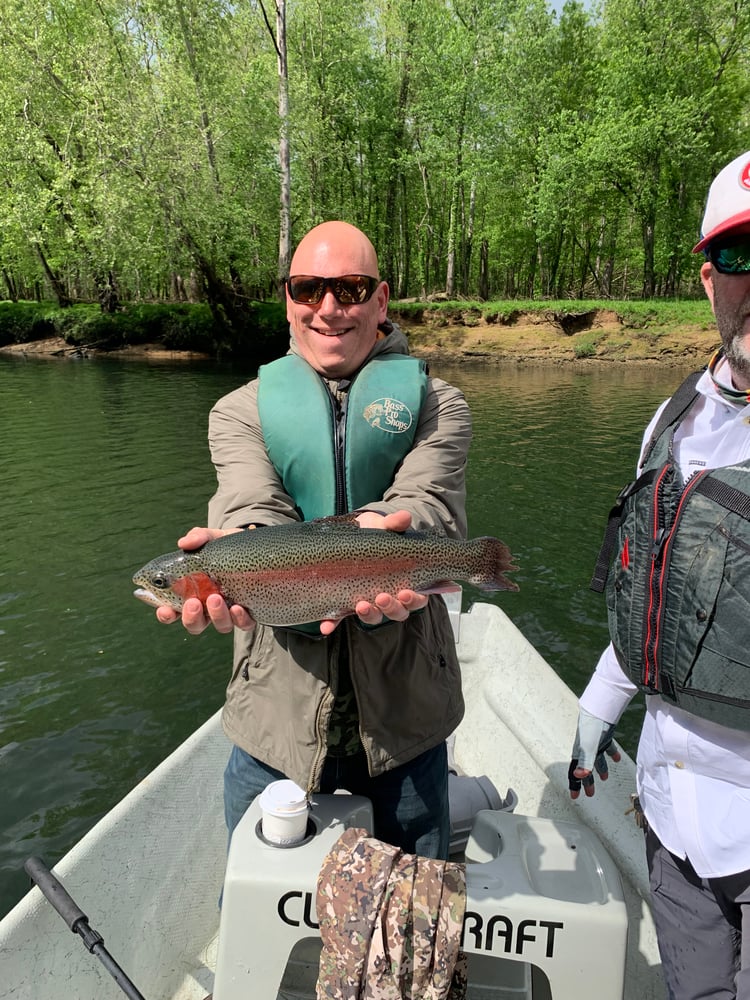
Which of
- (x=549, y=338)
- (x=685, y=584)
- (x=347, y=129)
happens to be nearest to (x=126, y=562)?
(x=685, y=584)

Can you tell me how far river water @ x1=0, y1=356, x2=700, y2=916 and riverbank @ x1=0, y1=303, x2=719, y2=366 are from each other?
32.1ft

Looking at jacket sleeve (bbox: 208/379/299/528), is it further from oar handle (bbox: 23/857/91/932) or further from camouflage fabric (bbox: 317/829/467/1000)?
oar handle (bbox: 23/857/91/932)

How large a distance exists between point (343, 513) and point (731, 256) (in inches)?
66.5

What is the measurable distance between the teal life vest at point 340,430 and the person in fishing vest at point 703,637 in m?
0.99

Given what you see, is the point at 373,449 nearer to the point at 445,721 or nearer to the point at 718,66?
the point at 445,721

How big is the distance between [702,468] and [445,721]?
1.43 meters

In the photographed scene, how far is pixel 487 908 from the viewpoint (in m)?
2.46

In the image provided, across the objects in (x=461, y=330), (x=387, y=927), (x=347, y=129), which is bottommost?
(x=461, y=330)

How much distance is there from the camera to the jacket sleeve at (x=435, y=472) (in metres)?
2.56

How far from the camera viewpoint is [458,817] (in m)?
3.71

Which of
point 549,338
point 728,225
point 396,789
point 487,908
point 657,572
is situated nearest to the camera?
point 728,225

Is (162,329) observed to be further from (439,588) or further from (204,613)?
(439,588)

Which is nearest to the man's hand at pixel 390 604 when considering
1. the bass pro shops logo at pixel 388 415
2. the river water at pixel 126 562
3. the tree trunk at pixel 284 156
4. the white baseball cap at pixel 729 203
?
the bass pro shops logo at pixel 388 415

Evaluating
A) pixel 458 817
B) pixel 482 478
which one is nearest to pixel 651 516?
pixel 458 817
